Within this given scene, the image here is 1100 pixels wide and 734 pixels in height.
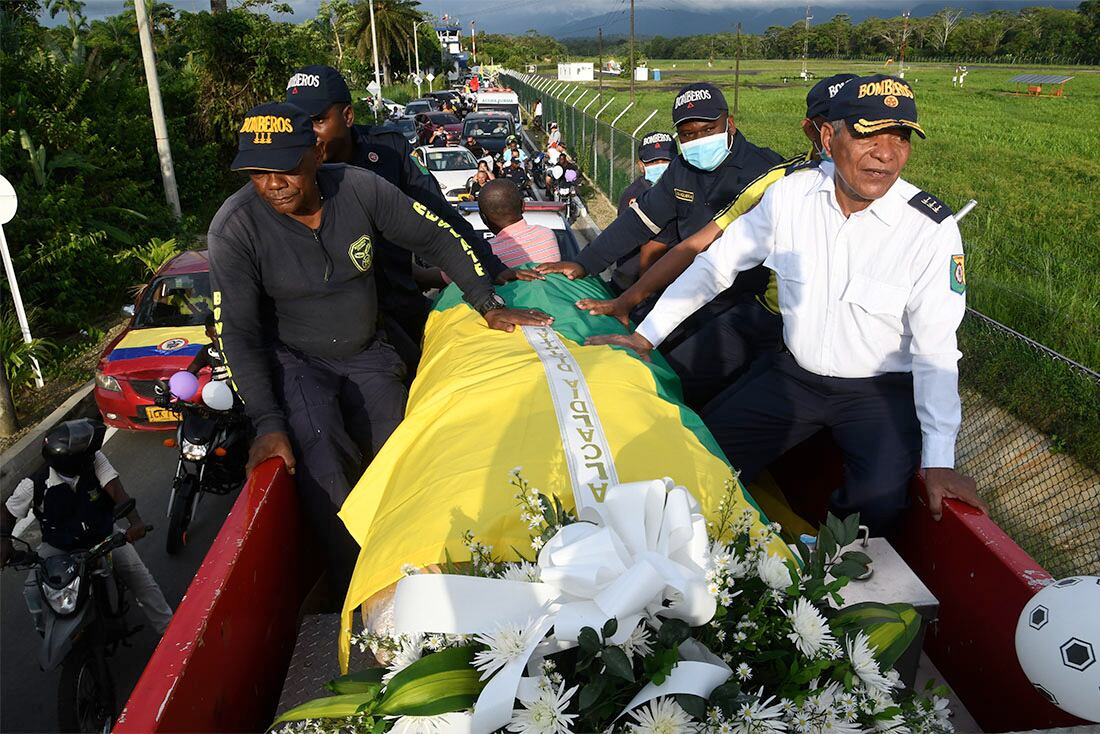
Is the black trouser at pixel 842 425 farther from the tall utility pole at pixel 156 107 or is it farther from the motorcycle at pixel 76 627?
the tall utility pole at pixel 156 107

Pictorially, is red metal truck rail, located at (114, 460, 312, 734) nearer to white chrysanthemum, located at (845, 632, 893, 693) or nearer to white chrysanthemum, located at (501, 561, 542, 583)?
white chrysanthemum, located at (501, 561, 542, 583)

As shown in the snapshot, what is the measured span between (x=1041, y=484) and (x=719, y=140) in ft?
11.2

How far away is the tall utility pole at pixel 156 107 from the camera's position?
1323 centimetres

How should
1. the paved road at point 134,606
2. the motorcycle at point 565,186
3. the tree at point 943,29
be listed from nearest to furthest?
the paved road at point 134,606, the motorcycle at point 565,186, the tree at point 943,29

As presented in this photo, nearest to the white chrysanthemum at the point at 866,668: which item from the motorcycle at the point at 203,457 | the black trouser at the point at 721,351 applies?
the black trouser at the point at 721,351

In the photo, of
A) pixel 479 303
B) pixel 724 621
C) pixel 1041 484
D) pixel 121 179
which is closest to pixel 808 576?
pixel 724 621

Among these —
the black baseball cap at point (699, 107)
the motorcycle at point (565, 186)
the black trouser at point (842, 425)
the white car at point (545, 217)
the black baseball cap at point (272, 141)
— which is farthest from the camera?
the motorcycle at point (565, 186)

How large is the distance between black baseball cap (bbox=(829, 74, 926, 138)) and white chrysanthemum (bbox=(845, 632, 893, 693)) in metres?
1.84

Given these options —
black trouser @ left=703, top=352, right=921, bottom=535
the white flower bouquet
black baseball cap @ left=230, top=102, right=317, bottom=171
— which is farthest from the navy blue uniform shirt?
the white flower bouquet

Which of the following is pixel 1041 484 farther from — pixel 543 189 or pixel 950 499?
pixel 543 189

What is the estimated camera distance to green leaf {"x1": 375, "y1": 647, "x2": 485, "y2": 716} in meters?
1.62

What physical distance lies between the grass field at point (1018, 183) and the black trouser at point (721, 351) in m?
3.72

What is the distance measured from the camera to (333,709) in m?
1.76

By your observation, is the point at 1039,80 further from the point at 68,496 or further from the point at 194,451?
the point at 68,496
